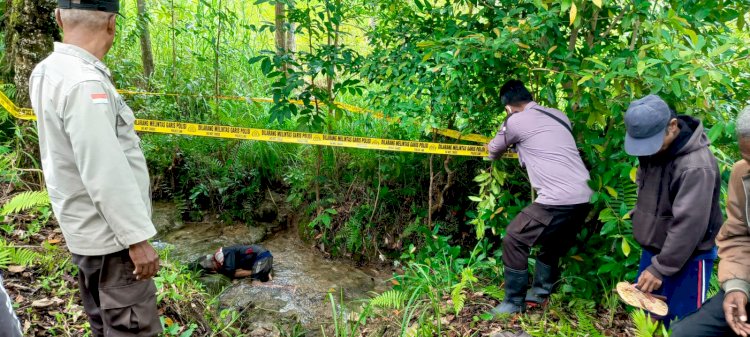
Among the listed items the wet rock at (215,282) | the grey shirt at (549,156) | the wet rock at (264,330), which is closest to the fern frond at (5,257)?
the wet rock at (215,282)

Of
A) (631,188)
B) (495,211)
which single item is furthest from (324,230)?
(631,188)

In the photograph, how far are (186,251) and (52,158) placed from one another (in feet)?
11.5

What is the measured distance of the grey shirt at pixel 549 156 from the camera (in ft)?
11.0

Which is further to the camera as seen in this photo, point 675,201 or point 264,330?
point 264,330

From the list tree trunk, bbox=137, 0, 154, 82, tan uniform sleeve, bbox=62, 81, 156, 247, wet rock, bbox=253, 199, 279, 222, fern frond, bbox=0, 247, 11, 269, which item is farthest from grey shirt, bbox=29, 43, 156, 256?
tree trunk, bbox=137, 0, 154, 82

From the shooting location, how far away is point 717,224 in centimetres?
258

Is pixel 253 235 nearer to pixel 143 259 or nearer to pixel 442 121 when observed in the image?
pixel 442 121

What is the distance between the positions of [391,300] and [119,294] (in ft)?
6.88

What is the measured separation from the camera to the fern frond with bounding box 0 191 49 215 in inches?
136

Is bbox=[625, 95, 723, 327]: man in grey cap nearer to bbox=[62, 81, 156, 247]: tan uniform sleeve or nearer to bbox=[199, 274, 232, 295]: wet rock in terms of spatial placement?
bbox=[62, 81, 156, 247]: tan uniform sleeve

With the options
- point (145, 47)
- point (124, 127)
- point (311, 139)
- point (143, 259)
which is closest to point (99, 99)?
point (124, 127)

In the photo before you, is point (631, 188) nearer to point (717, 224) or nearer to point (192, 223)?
point (717, 224)

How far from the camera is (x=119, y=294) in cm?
205

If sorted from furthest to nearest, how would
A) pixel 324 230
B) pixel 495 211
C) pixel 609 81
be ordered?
pixel 324 230, pixel 495 211, pixel 609 81
